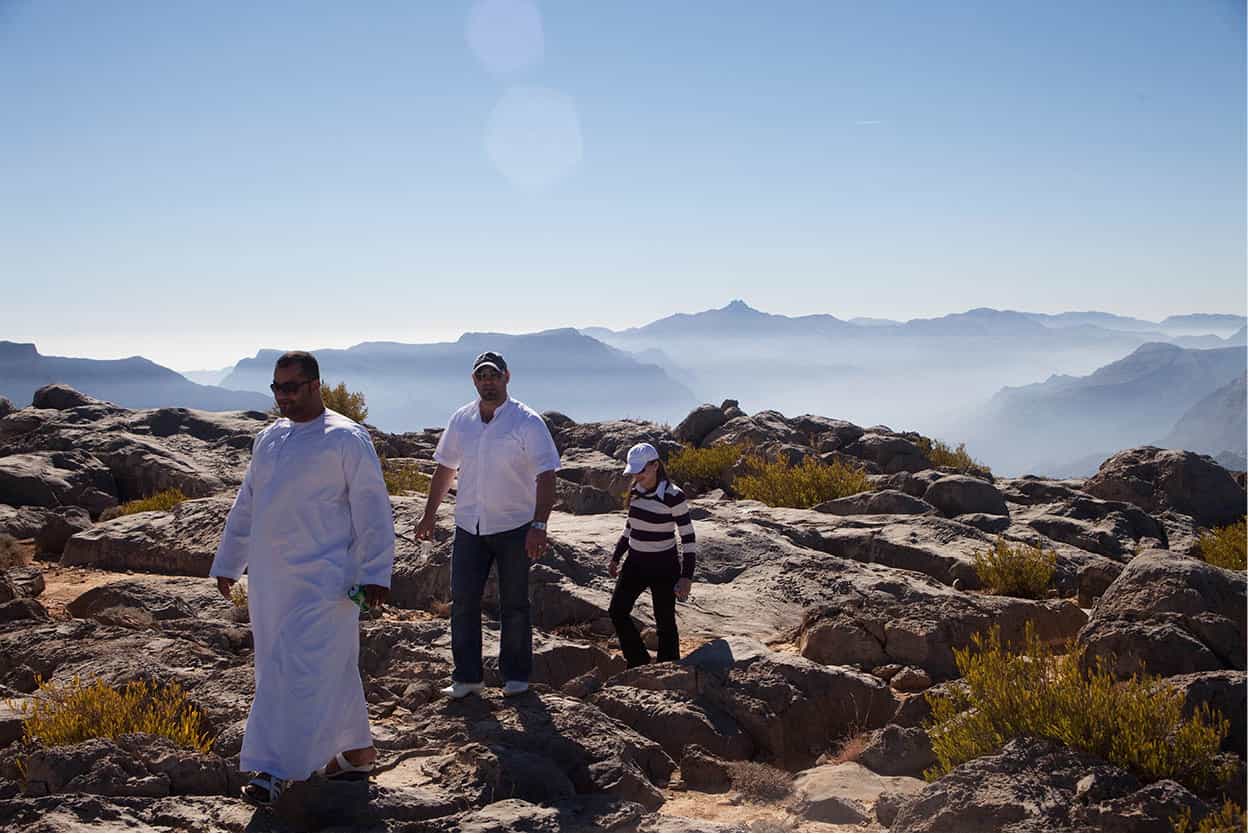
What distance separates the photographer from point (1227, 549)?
1201cm

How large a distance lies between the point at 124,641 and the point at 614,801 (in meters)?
4.15

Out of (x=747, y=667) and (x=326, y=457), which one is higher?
(x=326, y=457)

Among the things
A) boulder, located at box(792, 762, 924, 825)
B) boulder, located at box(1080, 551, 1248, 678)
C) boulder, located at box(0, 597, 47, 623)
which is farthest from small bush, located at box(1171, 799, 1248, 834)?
boulder, located at box(0, 597, 47, 623)

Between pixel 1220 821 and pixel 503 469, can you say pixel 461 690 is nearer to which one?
pixel 503 469

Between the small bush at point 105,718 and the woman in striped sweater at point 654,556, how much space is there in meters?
3.02

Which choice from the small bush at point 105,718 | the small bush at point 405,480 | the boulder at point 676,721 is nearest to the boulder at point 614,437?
the small bush at point 405,480

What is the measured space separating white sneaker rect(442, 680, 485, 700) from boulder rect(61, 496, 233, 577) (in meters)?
5.06

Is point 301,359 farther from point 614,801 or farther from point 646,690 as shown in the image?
point 646,690

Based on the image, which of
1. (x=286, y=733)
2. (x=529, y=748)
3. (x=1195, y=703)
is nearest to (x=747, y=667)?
(x=529, y=748)

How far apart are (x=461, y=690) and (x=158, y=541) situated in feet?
19.9

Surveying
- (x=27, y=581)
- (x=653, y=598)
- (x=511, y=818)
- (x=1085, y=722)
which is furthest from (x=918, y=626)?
(x=27, y=581)

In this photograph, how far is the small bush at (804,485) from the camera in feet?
48.3

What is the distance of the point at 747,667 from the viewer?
22.3 ft

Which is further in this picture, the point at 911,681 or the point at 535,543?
the point at 911,681
